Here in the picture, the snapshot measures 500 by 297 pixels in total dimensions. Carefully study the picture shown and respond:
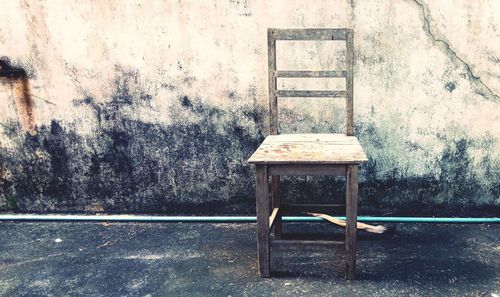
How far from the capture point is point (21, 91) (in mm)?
2680

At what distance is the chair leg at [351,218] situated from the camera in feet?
6.04

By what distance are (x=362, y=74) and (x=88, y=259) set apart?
198cm

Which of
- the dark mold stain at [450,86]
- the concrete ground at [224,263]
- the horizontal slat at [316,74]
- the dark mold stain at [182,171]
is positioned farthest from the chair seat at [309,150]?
the dark mold stain at [450,86]

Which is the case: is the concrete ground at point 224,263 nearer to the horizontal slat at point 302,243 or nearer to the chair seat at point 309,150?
the horizontal slat at point 302,243

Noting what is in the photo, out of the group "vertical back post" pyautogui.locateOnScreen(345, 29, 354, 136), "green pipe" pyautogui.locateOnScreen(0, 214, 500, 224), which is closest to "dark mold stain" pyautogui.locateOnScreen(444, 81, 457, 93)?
"vertical back post" pyautogui.locateOnScreen(345, 29, 354, 136)

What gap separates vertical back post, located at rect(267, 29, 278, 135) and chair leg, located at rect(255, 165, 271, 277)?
0.47m

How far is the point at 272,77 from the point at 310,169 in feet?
2.08

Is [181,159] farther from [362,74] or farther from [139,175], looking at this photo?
[362,74]

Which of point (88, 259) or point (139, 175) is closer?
point (88, 259)

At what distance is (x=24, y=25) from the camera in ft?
8.43

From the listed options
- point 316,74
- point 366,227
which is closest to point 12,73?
point 316,74

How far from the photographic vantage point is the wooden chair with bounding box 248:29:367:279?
1.83 m

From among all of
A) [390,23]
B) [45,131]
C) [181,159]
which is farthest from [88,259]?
[390,23]

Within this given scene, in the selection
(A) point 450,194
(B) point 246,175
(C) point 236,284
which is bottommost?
(C) point 236,284
